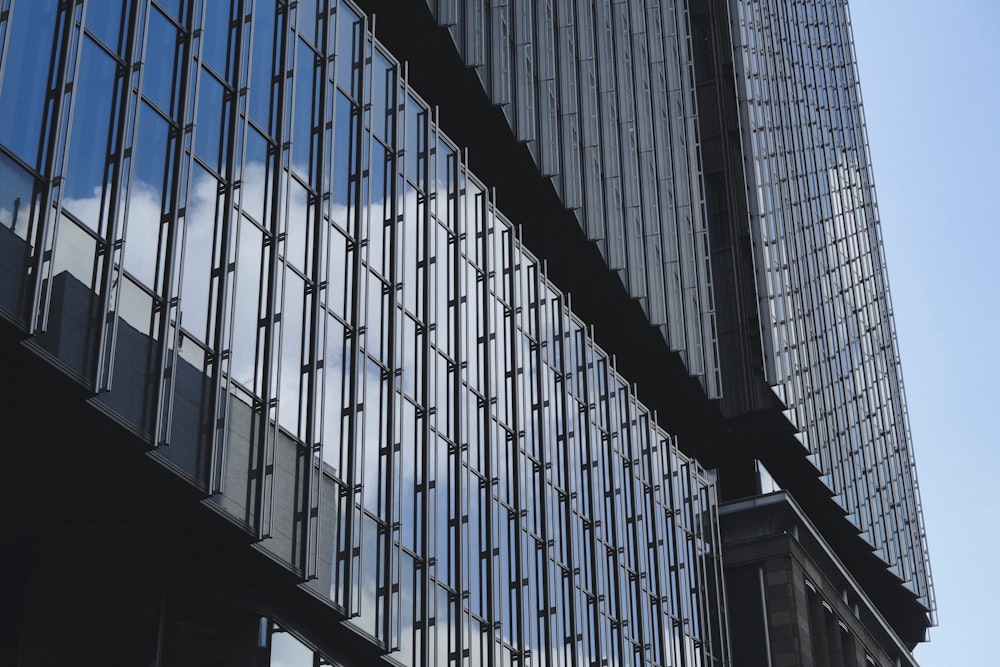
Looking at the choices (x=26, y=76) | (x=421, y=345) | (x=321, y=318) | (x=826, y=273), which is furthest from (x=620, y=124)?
(x=26, y=76)

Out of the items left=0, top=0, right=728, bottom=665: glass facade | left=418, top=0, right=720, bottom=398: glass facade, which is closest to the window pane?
left=0, top=0, right=728, bottom=665: glass facade

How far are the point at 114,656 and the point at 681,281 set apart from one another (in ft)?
113

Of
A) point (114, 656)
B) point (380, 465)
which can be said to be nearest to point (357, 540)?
point (380, 465)

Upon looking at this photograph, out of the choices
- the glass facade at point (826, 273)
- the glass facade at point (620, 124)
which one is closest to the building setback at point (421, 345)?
the glass facade at point (620, 124)

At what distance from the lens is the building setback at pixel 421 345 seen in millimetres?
23297

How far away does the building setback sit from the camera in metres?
23.3

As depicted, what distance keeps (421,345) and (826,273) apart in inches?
1580

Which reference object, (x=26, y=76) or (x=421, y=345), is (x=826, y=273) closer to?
(x=421, y=345)

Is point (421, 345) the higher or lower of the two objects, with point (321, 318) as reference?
higher

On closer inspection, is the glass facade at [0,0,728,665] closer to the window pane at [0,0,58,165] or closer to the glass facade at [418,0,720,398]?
the window pane at [0,0,58,165]

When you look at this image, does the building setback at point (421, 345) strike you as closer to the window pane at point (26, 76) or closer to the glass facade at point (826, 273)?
the window pane at point (26, 76)

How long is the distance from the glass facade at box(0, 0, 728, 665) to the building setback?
0.31 ft

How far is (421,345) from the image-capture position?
34.5 meters

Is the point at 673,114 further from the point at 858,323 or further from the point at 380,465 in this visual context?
the point at 380,465
